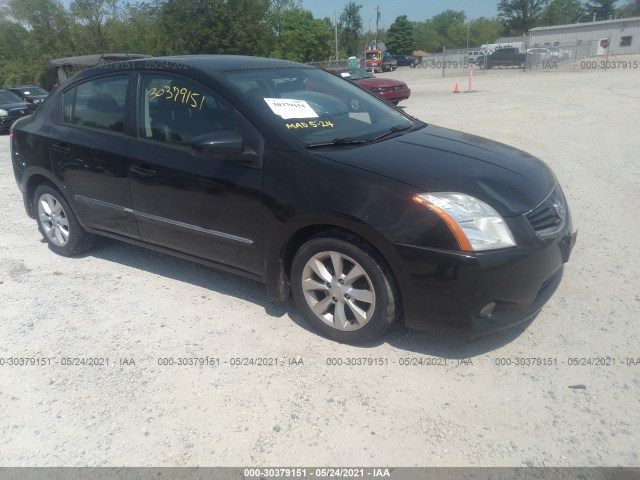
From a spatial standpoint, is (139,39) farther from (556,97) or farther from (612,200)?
(612,200)

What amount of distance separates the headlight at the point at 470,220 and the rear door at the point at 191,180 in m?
1.16

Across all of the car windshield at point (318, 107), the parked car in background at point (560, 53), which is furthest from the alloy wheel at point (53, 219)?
the parked car in background at point (560, 53)

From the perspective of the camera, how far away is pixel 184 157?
374 centimetres

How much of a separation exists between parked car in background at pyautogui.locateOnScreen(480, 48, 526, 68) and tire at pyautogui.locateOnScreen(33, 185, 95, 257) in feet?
130

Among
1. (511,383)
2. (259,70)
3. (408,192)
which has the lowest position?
(511,383)

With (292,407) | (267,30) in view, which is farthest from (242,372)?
(267,30)

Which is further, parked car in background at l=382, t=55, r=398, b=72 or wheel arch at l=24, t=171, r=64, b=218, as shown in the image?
parked car in background at l=382, t=55, r=398, b=72

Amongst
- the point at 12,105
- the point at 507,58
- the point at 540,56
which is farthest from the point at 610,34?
the point at 12,105

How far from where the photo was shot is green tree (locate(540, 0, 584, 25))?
9006 centimetres

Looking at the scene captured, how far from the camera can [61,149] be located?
4562mm

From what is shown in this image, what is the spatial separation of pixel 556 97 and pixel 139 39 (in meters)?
33.9

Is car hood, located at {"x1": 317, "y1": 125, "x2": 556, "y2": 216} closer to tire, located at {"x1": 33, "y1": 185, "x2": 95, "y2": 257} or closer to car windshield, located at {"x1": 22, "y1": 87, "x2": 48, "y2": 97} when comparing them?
tire, located at {"x1": 33, "y1": 185, "x2": 95, "y2": 257}

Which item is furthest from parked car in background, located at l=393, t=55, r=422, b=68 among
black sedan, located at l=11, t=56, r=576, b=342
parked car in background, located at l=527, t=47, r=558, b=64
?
black sedan, located at l=11, t=56, r=576, b=342

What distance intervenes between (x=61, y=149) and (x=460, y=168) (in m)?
3.35
